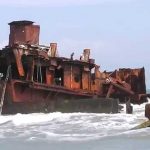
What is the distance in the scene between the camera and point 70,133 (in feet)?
49.4

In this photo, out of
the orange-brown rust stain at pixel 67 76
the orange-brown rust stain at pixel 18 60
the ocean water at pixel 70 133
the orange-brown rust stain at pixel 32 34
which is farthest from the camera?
the orange-brown rust stain at pixel 32 34

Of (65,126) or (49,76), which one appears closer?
(65,126)

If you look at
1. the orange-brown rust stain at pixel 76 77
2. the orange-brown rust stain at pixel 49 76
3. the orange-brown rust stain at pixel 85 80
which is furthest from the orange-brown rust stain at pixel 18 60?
the orange-brown rust stain at pixel 85 80

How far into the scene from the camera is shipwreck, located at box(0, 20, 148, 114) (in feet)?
73.7

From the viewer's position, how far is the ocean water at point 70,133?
11.9m

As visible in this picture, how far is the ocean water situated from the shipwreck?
0.66 meters

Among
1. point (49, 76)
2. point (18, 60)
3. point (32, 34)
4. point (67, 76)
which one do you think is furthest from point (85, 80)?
point (18, 60)

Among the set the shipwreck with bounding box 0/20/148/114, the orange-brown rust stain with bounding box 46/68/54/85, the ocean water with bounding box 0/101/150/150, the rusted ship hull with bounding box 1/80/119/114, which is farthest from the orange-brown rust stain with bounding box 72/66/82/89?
the ocean water with bounding box 0/101/150/150

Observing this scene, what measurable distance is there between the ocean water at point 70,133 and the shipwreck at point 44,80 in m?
0.66

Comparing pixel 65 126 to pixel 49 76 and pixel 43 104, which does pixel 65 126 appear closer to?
pixel 43 104

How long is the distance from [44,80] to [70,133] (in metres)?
9.49

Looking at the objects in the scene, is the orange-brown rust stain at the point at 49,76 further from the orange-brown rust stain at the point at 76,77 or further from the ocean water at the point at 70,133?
the ocean water at the point at 70,133

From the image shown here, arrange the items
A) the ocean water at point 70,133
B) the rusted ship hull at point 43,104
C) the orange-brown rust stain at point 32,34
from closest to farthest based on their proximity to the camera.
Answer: the ocean water at point 70,133 < the rusted ship hull at point 43,104 < the orange-brown rust stain at point 32,34

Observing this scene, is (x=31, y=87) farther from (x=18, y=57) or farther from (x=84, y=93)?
(x=84, y=93)
